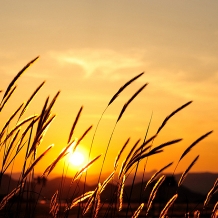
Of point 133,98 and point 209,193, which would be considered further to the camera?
point 209,193

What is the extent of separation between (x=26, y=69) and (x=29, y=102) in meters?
0.50

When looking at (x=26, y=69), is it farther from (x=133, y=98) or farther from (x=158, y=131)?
(x=158, y=131)

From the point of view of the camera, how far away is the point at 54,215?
4371 millimetres

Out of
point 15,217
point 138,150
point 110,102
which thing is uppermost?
point 110,102

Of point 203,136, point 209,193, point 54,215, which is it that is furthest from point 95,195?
point 209,193

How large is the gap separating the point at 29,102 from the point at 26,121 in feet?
0.49

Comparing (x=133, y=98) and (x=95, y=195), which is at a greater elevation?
(x=133, y=98)

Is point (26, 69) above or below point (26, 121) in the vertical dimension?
above

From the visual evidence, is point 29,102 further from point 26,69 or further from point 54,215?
point 54,215

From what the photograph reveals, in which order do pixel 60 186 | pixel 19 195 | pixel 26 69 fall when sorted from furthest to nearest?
pixel 60 186
pixel 19 195
pixel 26 69

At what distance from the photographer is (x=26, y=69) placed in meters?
3.93

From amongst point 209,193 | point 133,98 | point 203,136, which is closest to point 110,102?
point 133,98

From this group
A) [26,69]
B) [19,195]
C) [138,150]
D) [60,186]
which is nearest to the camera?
[26,69]

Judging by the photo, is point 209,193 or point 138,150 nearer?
point 138,150
